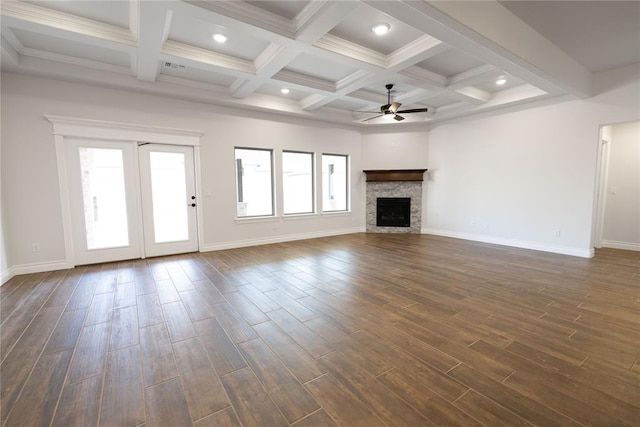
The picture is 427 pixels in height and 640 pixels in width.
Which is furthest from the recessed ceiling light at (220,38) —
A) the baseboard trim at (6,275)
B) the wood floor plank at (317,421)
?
the baseboard trim at (6,275)

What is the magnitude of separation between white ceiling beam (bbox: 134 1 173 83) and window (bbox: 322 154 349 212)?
4.07 metres

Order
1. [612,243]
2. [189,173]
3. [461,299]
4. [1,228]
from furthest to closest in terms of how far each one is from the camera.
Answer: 1. [612,243]
2. [189,173]
3. [1,228]
4. [461,299]

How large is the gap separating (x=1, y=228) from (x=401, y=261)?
19.1 feet

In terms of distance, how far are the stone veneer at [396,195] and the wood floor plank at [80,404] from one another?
6549 mm

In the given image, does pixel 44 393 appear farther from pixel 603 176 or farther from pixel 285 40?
pixel 603 176

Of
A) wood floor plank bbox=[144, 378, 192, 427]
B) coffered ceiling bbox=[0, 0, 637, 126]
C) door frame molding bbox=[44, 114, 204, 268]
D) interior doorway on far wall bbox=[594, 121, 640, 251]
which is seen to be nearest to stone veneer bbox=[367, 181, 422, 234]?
coffered ceiling bbox=[0, 0, 637, 126]

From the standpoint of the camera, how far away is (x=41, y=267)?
4074 millimetres

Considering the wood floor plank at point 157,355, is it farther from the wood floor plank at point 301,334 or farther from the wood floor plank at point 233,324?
the wood floor plank at point 301,334

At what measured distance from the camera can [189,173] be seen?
5.21 m

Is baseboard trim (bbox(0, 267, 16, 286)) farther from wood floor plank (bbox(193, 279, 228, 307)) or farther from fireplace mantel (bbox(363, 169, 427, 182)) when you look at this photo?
fireplace mantel (bbox(363, 169, 427, 182))

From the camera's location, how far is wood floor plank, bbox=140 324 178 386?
1.82m

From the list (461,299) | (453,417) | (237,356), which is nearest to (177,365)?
(237,356)

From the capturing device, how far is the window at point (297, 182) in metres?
6.48

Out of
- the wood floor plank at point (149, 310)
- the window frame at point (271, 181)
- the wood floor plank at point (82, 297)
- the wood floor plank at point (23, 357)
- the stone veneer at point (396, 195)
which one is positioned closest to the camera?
the wood floor plank at point (23, 357)
